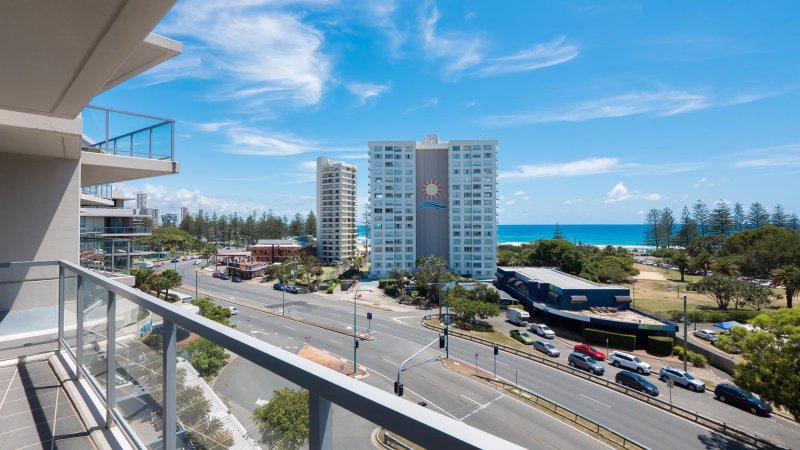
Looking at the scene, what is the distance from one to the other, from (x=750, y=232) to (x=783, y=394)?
5172 centimetres

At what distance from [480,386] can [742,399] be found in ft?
34.4

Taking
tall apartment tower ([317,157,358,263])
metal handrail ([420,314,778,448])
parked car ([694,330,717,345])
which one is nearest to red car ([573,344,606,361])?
metal handrail ([420,314,778,448])

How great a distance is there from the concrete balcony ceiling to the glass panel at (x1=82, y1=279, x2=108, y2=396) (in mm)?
1286

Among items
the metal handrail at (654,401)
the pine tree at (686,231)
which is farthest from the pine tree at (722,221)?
the metal handrail at (654,401)

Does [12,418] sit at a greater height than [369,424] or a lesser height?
lesser

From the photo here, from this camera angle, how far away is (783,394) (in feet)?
35.3

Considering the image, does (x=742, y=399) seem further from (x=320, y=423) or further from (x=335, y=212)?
(x=335, y=212)

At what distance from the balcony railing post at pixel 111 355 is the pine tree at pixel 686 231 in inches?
3365

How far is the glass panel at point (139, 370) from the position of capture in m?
1.68

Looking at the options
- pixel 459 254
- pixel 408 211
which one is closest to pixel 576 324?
pixel 459 254

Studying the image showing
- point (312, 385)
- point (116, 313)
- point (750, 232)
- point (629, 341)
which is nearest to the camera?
point (312, 385)

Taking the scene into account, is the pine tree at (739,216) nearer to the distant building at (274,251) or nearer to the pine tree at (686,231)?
the pine tree at (686,231)

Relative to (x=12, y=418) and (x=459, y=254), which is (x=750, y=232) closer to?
(x=459, y=254)

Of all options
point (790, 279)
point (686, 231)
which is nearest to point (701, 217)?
point (686, 231)
